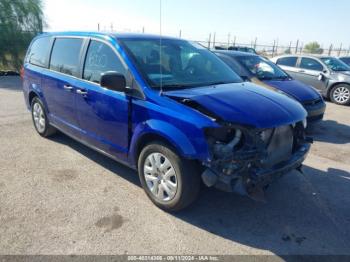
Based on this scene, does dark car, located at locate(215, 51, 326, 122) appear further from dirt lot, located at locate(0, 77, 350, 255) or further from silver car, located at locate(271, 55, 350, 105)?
silver car, located at locate(271, 55, 350, 105)

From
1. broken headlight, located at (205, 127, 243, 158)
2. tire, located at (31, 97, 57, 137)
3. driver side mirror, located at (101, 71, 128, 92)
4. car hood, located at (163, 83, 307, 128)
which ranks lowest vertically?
tire, located at (31, 97, 57, 137)

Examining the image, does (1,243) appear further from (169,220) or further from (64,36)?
(64,36)

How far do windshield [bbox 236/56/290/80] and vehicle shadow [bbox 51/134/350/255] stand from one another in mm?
3479

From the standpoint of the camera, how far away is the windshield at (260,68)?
7.42m

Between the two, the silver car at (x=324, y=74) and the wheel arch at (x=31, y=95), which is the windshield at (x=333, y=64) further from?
the wheel arch at (x=31, y=95)

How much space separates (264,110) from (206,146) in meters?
0.81

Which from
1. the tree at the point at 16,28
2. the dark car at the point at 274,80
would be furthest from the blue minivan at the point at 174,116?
the tree at the point at 16,28

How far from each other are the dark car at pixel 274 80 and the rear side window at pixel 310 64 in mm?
3520

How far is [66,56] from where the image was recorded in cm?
479

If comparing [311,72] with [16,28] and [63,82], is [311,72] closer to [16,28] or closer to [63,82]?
[63,82]

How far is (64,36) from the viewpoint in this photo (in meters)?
4.98

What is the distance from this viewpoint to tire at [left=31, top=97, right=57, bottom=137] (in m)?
5.67

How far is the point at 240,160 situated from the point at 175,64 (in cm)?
165

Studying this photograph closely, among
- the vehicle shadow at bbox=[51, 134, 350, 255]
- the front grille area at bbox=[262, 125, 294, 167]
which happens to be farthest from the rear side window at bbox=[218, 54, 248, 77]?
the front grille area at bbox=[262, 125, 294, 167]
